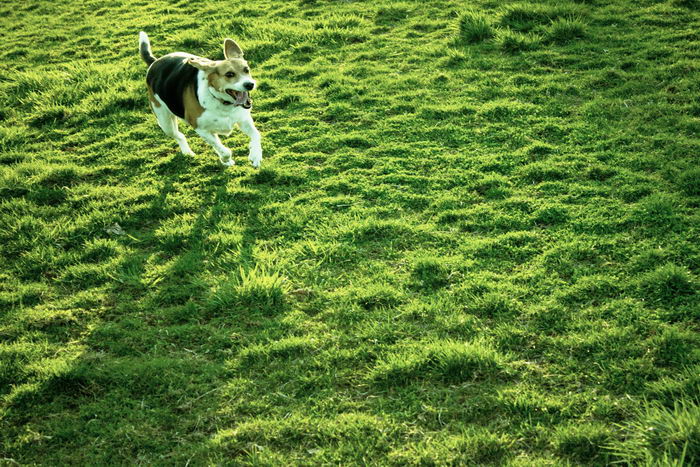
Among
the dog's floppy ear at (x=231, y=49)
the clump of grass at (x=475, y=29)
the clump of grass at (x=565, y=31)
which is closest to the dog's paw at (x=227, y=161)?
the dog's floppy ear at (x=231, y=49)

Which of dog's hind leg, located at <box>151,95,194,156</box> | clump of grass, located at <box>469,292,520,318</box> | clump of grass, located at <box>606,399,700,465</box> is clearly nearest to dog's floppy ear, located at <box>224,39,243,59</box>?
dog's hind leg, located at <box>151,95,194,156</box>

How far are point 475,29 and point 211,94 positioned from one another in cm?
471

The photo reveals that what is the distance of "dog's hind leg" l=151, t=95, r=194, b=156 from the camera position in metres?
6.81

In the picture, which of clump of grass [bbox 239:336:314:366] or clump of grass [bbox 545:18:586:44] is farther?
clump of grass [bbox 545:18:586:44]

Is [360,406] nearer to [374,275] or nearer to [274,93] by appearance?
[374,275]

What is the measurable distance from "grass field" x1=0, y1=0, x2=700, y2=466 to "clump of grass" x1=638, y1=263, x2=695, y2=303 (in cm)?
2

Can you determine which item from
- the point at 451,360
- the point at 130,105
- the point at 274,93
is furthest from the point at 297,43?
the point at 451,360

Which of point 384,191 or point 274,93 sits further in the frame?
point 274,93

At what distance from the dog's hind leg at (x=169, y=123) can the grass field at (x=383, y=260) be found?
0.20 meters

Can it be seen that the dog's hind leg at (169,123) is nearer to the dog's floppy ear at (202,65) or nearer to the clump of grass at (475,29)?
the dog's floppy ear at (202,65)

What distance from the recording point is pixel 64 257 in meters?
5.27

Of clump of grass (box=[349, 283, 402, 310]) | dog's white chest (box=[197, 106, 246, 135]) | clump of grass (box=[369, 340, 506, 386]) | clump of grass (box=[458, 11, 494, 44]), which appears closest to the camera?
clump of grass (box=[369, 340, 506, 386])

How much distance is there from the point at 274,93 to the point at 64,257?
4126 millimetres

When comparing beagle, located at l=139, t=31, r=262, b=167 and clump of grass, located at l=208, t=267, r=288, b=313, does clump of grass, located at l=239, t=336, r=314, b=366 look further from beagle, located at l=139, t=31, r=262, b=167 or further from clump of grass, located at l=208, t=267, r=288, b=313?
beagle, located at l=139, t=31, r=262, b=167
